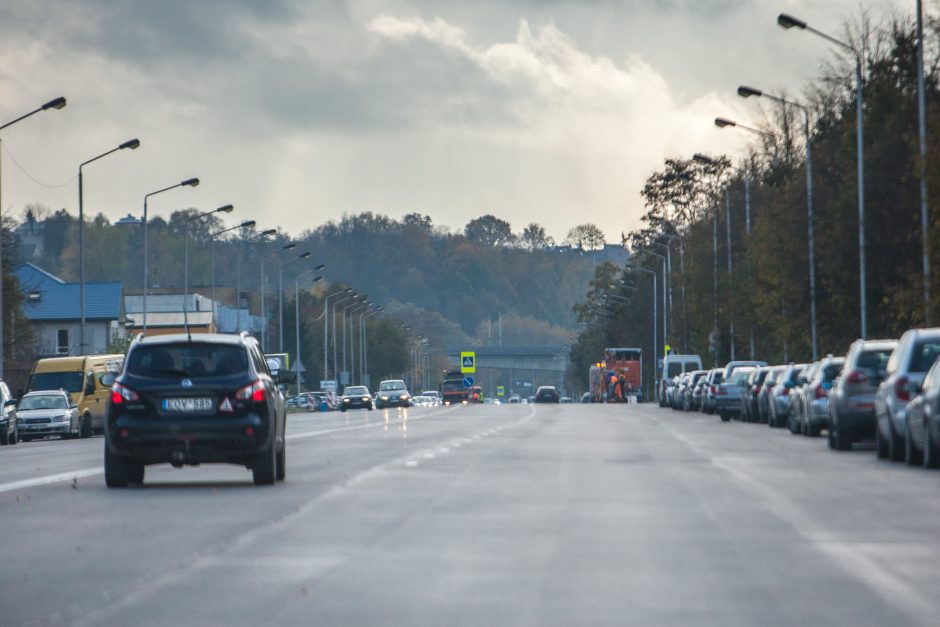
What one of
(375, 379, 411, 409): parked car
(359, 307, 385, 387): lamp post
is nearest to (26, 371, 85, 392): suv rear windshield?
(375, 379, 411, 409): parked car

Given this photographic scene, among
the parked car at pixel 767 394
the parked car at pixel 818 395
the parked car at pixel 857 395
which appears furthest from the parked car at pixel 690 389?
the parked car at pixel 857 395

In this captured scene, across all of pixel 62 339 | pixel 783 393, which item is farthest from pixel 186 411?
pixel 62 339

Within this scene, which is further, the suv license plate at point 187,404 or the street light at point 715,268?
the street light at point 715,268

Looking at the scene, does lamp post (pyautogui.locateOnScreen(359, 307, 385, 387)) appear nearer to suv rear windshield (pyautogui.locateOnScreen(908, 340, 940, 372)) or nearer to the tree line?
the tree line

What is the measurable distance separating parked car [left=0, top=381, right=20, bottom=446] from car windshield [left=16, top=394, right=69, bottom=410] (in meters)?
3.28

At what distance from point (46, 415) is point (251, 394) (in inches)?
1251

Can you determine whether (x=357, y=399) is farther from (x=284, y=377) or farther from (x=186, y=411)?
(x=186, y=411)

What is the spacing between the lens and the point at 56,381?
56.6 metres

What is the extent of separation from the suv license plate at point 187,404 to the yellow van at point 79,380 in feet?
116

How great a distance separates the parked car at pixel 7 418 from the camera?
47.2 metres

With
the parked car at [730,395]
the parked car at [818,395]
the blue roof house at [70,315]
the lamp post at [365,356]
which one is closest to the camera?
the parked car at [818,395]

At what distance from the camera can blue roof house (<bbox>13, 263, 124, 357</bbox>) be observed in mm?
127062

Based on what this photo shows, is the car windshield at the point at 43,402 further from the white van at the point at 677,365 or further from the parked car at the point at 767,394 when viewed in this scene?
the white van at the point at 677,365

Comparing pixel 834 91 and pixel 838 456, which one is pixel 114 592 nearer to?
pixel 838 456
